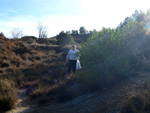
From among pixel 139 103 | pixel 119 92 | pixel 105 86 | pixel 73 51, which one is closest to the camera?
pixel 139 103

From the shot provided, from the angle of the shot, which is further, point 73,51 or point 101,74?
point 73,51

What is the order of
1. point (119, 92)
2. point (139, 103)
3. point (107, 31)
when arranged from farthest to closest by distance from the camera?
point (107, 31) < point (119, 92) < point (139, 103)

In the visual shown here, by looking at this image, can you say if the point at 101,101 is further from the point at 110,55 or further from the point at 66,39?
the point at 66,39

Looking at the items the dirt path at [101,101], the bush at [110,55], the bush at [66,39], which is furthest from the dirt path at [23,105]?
the bush at [66,39]

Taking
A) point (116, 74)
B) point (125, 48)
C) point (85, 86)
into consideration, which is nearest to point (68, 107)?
point (85, 86)

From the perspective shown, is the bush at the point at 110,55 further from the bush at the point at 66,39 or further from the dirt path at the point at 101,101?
the bush at the point at 66,39

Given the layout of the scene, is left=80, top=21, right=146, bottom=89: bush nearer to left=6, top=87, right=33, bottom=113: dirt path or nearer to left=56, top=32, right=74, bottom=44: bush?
left=6, top=87, right=33, bottom=113: dirt path

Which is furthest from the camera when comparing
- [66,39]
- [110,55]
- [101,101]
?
[66,39]

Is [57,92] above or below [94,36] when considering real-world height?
below

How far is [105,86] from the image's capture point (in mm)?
5316

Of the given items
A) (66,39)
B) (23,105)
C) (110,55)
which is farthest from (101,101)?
(66,39)

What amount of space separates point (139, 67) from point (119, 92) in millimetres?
1667

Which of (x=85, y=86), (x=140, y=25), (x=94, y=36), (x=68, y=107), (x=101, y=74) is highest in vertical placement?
(x=140, y=25)

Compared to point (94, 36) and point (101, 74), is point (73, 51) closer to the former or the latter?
point (94, 36)
